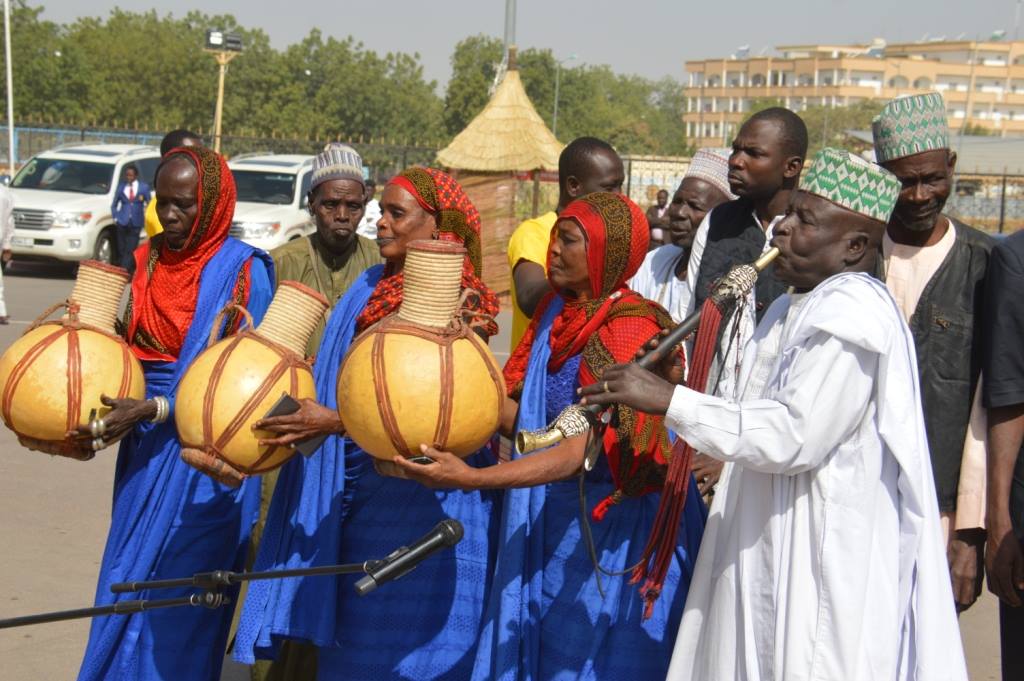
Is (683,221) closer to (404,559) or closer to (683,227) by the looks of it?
(683,227)

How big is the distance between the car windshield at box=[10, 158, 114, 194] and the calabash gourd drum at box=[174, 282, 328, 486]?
1778 cm

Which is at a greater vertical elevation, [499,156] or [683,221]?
[499,156]

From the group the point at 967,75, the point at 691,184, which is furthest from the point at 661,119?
the point at 691,184

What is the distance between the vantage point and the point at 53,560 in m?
6.80

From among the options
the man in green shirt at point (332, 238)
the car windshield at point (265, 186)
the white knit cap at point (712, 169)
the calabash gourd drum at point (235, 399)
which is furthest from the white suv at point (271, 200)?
the calabash gourd drum at point (235, 399)

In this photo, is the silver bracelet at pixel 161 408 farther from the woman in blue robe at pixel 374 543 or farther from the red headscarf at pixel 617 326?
the red headscarf at pixel 617 326

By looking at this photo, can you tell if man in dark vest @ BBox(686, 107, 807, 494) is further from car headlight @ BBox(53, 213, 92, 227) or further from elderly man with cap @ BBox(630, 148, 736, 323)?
car headlight @ BBox(53, 213, 92, 227)

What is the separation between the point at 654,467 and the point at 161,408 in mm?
1693

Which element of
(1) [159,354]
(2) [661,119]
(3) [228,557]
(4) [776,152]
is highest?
(2) [661,119]

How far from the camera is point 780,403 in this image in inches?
125

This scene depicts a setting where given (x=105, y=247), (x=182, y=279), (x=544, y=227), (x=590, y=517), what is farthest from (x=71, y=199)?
(x=590, y=517)

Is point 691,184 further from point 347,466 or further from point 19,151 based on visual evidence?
point 19,151

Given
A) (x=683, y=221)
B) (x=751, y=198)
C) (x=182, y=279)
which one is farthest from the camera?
(x=683, y=221)

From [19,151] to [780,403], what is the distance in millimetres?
31222
